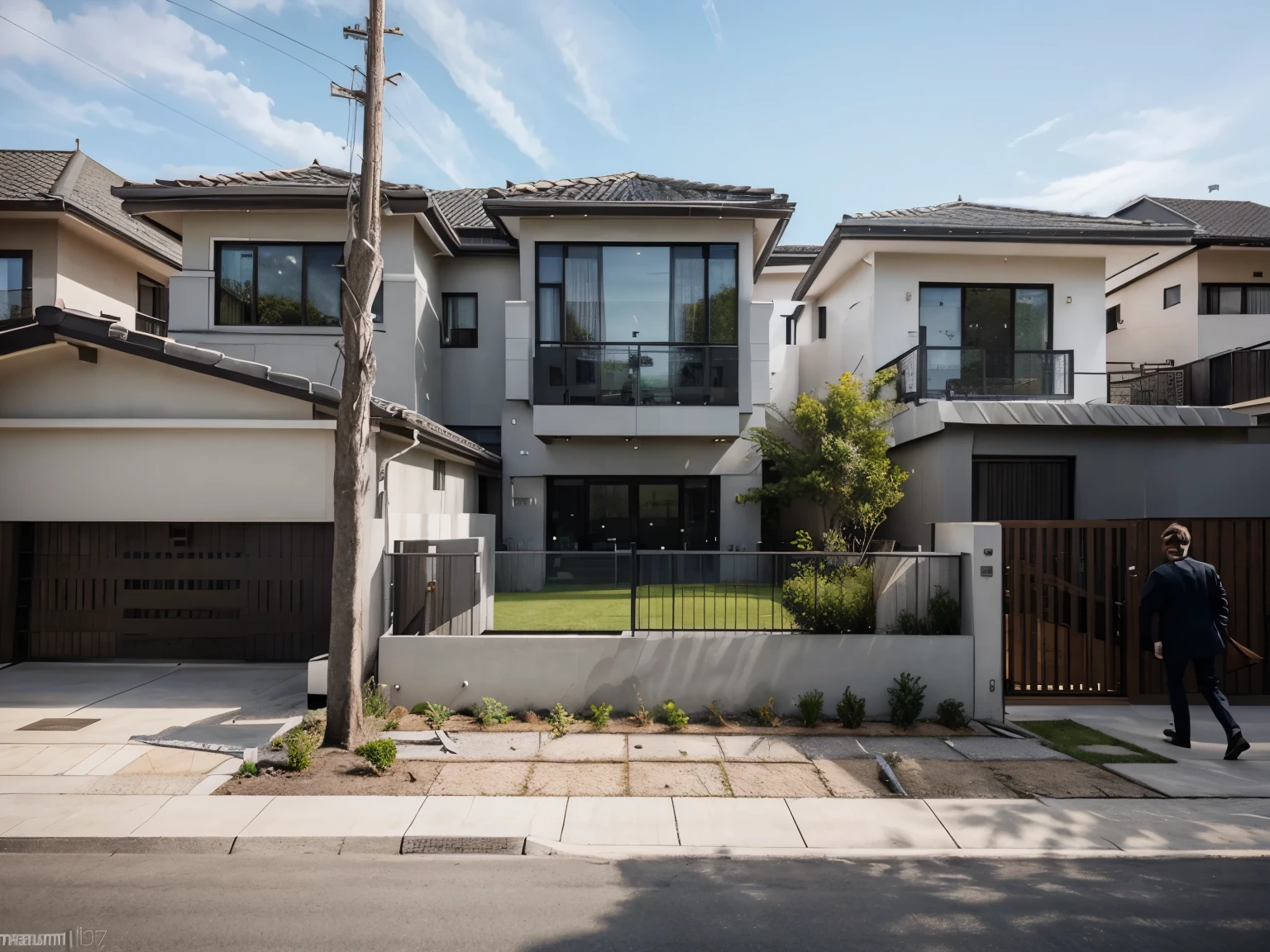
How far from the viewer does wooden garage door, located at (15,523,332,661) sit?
10.9m

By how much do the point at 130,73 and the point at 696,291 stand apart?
9.67m

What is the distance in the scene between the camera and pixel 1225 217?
2159 cm

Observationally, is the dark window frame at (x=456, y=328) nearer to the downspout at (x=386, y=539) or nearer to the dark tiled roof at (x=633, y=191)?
the dark tiled roof at (x=633, y=191)

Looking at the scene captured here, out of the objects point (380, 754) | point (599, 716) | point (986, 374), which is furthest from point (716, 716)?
point (986, 374)

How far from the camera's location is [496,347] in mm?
17781

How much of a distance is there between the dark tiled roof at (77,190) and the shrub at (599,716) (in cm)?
1415

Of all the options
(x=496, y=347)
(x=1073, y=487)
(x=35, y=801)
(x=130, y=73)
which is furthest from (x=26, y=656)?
(x=1073, y=487)

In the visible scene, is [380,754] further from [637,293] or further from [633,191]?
[633,191]

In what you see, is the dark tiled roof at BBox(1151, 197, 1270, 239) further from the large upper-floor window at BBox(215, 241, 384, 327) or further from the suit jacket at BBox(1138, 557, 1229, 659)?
the large upper-floor window at BBox(215, 241, 384, 327)

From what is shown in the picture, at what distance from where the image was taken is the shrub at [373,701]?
8.41 meters

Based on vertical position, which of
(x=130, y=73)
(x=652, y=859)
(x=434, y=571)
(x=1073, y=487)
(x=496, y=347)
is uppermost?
(x=130, y=73)

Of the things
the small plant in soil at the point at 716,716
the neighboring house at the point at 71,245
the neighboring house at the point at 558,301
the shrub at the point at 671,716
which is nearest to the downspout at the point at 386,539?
the shrub at the point at 671,716

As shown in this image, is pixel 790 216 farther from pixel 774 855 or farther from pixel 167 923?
pixel 167 923

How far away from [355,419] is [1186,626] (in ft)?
27.1
